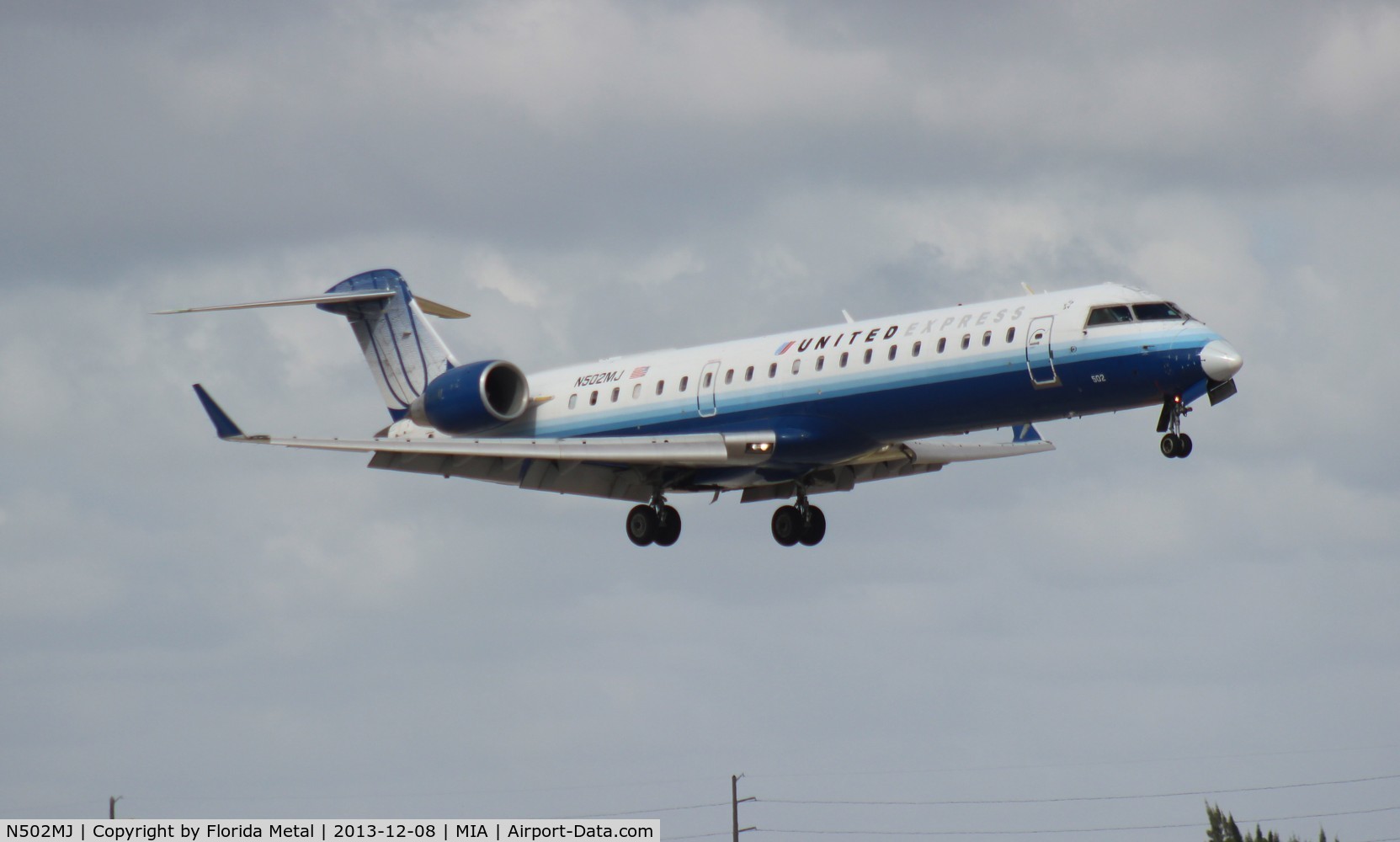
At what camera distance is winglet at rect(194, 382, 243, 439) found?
132ft

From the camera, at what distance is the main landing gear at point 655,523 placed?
4259 centimetres

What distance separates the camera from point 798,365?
39562 millimetres

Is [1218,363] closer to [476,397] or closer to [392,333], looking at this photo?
[476,397]

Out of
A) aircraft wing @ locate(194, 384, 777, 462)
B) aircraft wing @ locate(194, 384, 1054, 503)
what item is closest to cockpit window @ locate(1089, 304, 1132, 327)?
aircraft wing @ locate(194, 384, 1054, 503)

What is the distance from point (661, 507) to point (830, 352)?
17.3ft

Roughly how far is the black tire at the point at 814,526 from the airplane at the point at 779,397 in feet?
0.12

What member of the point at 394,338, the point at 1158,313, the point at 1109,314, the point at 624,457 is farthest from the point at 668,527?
the point at 1158,313

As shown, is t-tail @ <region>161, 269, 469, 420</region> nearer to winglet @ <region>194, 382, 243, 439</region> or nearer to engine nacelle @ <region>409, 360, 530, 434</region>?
engine nacelle @ <region>409, 360, 530, 434</region>

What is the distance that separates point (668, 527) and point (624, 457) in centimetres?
249

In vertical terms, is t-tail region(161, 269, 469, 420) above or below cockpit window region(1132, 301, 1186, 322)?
above

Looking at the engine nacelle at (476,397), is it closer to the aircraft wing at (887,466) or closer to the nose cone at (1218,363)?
→ the aircraft wing at (887,466)

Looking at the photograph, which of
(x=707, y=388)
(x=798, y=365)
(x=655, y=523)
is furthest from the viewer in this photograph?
(x=655, y=523)

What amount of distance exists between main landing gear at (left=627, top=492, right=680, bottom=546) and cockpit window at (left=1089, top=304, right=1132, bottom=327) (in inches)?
382

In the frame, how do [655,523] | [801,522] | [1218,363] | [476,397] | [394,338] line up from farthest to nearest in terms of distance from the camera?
[394,338] → [801,522] → [476,397] → [655,523] → [1218,363]
